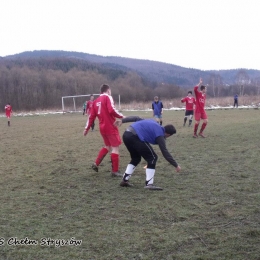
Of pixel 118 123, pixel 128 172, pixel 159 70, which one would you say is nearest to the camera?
pixel 128 172

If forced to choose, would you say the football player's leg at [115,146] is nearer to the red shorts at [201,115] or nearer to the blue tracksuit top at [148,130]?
the blue tracksuit top at [148,130]

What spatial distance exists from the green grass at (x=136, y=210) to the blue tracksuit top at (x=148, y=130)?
978mm

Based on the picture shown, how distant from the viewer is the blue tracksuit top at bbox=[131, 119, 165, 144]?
19.8 ft

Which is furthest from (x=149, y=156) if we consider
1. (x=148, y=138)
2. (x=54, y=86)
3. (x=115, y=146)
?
(x=54, y=86)

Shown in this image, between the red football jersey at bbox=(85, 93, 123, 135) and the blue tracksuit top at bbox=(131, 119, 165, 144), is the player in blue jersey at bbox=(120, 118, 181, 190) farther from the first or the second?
the red football jersey at bbox=(85, 93, 123, 135)

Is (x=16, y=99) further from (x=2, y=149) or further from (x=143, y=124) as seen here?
(x=143, y=124)

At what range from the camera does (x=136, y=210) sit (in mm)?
5129

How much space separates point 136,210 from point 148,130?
158cm

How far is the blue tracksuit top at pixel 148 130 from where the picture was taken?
603 centimetres

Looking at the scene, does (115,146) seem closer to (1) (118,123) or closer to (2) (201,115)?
(1) (118,123)

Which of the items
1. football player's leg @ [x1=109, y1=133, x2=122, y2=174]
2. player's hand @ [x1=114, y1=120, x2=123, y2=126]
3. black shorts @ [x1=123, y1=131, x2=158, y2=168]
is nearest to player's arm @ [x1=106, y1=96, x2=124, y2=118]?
player's hand @ [x1=114, y1=120, x2=123, y2=126]

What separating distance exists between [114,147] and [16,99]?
3481 inches

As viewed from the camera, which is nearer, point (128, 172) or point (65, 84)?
point (128, 172)

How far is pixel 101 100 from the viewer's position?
7414 millimetres
